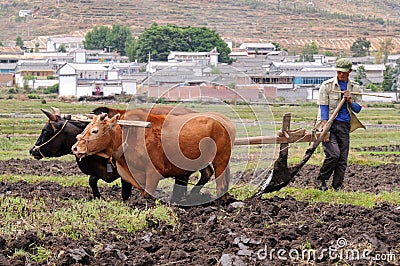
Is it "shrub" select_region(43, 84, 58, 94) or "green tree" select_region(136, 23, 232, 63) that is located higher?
"green tree" select_region(136, 23, 232, 63)

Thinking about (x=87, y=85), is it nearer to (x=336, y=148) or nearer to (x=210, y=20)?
(x=336, y=148)

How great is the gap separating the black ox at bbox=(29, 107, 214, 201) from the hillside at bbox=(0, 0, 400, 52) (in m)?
145

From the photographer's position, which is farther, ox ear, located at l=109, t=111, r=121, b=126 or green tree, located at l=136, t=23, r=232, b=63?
green tree, located at l=136, t=23, r=232, b=63

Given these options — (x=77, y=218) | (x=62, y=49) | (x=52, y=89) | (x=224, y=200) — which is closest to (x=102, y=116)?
(x=77, y=218)

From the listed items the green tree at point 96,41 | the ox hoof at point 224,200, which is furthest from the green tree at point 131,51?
the ox hoof at point 224,200

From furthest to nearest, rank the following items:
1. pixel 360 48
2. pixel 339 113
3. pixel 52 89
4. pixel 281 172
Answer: pixel 360 48, pixel 52 89, pixel 339 113, pixel 281 172

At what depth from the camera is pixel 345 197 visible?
1215 cm

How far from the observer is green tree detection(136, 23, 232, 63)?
11069cm

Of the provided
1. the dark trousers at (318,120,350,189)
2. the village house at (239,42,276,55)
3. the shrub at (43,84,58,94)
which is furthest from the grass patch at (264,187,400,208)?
the village house at (239,42,276,55)

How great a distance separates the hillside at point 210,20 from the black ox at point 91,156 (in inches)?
5702

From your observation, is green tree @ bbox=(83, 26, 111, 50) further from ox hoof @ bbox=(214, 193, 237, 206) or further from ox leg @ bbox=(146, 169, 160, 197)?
ox leg @ bbox=(146, 169, 160, 197)

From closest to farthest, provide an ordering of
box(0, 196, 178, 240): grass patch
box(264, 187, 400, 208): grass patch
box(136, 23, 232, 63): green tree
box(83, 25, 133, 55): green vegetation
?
box(0, 196, 178, 240): grass patch, box(264, 187, 400, 208): grass patch, box(136, 23, 232, 63): green tree, box(83, 25, 133, 55): green vegetation

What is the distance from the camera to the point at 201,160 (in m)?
11.8

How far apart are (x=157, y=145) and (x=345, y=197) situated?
3.03 m
